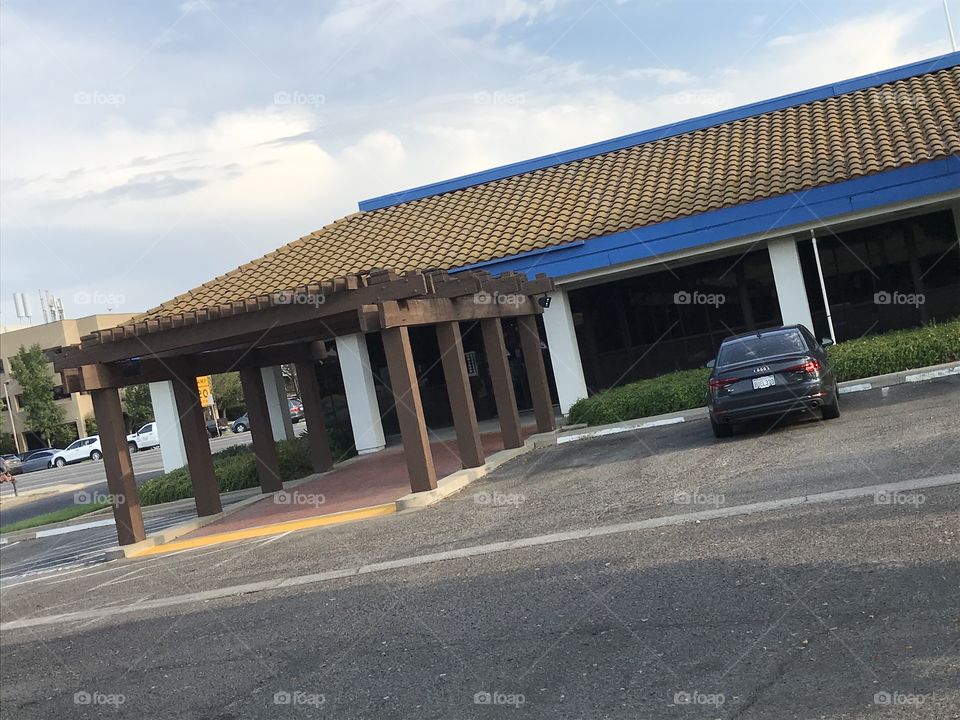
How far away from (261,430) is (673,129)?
13.1 m

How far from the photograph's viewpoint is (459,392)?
15.3 metres

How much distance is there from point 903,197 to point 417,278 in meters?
10.3

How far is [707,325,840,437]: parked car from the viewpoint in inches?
539

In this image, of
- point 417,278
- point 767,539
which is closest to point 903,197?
→ point 417,278

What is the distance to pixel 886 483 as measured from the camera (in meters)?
9.33

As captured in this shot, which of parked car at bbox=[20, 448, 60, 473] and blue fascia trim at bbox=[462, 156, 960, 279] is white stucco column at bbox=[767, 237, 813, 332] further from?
parked car at bbox=[20, 448, 60, 473]

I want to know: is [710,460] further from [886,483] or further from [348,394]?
[348,394]

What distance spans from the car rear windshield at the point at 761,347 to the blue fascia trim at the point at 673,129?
1138 centimetres

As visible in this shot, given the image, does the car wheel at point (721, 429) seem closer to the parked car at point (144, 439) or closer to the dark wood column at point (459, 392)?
the dark wood column at point (459, 392)

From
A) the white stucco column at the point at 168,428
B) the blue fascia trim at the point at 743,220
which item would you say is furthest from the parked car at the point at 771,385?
the white stucco column at the point at 168,428

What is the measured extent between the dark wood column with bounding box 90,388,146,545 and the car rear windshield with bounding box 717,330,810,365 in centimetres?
916

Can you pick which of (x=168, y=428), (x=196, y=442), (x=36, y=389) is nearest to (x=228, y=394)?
(x=36, y=389)

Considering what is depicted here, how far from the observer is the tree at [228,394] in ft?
216

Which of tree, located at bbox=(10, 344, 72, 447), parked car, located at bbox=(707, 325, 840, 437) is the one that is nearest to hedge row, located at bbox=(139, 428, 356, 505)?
parked car, located at bbox=(707, 325, 840, 437)
